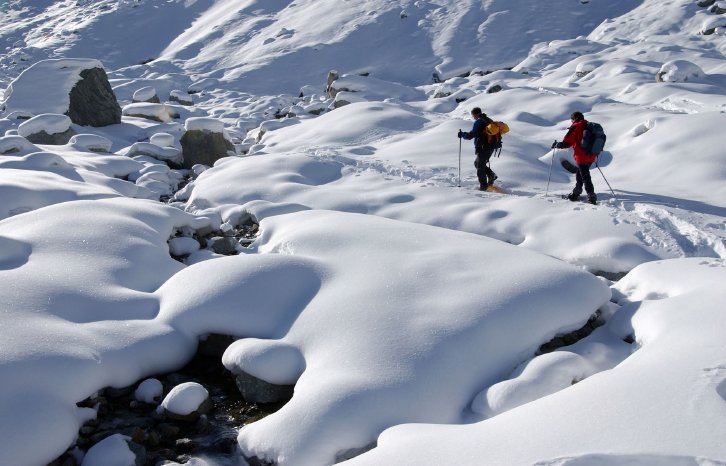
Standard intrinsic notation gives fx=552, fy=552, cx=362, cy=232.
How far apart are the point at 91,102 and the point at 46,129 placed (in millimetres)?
3123

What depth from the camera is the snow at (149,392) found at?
570cm

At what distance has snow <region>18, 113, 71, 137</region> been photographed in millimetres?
17938

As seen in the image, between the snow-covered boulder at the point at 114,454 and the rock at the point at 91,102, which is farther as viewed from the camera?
the rock at the point at 91,102

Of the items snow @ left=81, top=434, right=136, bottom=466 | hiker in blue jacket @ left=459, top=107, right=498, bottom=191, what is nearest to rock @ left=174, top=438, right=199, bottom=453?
snow @ left=81, top=434, right=136, bottom=466

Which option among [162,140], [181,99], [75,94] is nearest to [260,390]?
[162,140]

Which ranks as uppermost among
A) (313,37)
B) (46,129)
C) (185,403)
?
(46,129)

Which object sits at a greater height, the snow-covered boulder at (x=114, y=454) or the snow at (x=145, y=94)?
the snow at (x=145, y=94)

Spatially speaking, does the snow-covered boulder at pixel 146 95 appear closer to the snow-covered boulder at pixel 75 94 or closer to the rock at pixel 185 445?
the snow-covered boulder at pixel 75 94

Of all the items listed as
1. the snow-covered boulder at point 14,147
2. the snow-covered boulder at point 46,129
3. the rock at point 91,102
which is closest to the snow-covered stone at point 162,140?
the snow-covered boulder at point 46,129

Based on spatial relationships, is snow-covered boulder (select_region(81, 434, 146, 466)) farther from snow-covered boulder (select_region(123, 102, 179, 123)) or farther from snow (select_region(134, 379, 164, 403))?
Answer: snow-covered boulder (select_region(123, 102, 179, 123))

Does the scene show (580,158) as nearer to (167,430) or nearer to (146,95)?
(167,430)

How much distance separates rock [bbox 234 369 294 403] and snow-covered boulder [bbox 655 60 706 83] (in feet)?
68.8

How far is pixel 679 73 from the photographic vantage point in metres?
20.9

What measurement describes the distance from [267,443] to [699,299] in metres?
4.55
